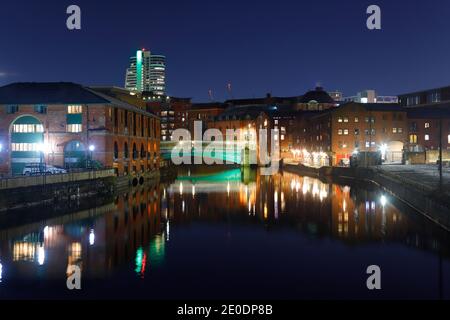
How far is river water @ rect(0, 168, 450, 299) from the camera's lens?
→ 19.6 m

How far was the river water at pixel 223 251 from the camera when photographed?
1956 centimetres

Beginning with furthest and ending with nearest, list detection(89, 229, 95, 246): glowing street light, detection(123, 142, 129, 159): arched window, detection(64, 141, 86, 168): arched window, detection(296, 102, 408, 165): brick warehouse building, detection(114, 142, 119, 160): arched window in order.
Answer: detection(296, 102, 408, 165): brick warehouse building, detection(123, 142, 129, 159): arched window, detection(114, 142, 119, 160): arched window, detection(64, 141, 86, 168): arched window, detection(89, 229, 95, 246): glowing street light

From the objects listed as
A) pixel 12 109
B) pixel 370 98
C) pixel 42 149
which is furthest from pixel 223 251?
pixel 370 98

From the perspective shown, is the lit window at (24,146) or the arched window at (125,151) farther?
the arched window at (125,151)

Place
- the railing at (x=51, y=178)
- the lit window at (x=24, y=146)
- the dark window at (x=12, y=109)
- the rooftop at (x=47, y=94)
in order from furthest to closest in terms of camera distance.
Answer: the rooftop at (x=47, y=94), the dark window at (x=12, y=109), the lit window at (x=24, y=146), the railing at (x=51, y=178)

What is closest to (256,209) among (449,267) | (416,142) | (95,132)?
(95,132)

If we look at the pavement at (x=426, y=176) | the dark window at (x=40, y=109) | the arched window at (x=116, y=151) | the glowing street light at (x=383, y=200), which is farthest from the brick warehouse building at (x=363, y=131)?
the dark window at (x=40, y=109)

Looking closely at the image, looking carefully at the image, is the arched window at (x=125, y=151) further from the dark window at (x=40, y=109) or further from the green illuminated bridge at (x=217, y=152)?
the green illuminated bridge at (x=217, y=152)

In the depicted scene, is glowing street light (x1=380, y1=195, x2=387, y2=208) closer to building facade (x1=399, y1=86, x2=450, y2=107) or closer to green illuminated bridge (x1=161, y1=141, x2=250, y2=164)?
green illuminated bridge (x1=161, y1=141, x2=250, y2=164)

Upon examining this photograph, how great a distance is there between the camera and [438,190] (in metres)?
32.3

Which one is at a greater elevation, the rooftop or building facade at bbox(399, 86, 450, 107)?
building facade at bbox(399, 86, 450, 107)

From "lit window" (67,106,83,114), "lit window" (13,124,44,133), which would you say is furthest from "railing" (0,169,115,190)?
"lit window" (13,124,44,133)

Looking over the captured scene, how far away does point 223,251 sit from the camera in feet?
87.6
